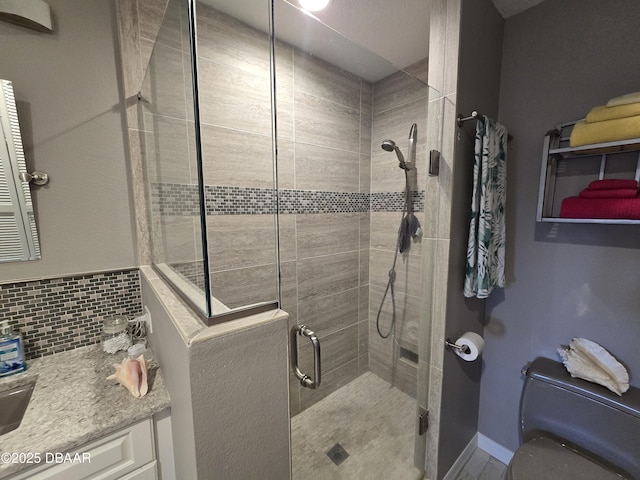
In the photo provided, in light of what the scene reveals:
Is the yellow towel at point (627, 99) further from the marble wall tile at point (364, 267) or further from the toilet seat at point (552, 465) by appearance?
the toilet seat at point (552, 465)

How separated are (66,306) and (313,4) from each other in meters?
1.80

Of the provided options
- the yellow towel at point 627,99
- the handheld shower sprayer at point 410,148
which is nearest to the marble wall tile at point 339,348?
the handheld shower sprayer at point 410,148

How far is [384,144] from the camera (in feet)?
5.46

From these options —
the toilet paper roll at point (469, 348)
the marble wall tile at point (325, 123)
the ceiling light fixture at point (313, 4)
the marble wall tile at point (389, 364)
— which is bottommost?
the marble wall tile at point (389, 364)

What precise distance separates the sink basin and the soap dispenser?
0.27ft

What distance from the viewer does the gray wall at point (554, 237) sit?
1.06 metres

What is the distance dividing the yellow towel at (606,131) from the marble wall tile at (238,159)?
1.24 metres

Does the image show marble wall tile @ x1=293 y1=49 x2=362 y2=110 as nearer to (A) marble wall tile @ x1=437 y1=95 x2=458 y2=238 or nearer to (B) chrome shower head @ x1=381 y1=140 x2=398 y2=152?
(B) chrome shower head @ x1=381 y1=140 x2=398 y2=152

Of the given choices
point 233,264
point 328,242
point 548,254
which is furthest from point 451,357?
point 233,264

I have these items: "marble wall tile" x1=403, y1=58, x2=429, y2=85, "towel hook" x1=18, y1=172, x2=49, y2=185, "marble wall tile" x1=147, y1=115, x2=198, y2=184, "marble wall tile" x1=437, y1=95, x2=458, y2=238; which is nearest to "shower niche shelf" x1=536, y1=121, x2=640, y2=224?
"marble wall tile" x1=437, y1=95, x2=458, y2=238

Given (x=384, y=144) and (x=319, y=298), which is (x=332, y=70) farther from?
(x=319, y=298)

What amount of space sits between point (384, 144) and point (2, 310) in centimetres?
206

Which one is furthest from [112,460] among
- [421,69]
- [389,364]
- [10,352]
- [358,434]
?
[421,69]

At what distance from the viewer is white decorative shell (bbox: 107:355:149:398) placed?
872 mm
